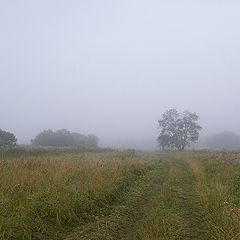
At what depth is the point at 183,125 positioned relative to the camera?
9975cm

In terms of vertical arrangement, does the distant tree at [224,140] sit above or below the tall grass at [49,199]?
above

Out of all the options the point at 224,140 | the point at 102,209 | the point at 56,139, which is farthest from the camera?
the point at 224,140

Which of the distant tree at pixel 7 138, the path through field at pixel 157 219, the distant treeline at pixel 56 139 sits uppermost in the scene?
the distant treeline at pixel 56 139

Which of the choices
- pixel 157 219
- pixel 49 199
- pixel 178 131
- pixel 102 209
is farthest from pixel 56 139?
pixel 157 219

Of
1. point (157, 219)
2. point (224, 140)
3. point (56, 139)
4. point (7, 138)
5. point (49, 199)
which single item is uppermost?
point (224, 140)

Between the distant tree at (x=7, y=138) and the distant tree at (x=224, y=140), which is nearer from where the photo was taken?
the distant tree at (x=7, y=138)

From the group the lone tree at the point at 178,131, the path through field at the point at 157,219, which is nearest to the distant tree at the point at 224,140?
the lone tree at the point at 178,131

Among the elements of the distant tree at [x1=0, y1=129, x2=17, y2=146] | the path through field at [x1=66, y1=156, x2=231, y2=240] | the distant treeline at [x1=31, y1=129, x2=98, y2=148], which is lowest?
the path through field at [x1=66, y1=156, x2=231, y2=240]

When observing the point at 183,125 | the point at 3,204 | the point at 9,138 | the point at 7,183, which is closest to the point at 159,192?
the point at 7,183

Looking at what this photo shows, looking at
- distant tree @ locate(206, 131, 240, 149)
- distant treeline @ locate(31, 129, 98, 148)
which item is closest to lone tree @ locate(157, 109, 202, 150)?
distant treeline @ locate(31, 129, 98, 148)

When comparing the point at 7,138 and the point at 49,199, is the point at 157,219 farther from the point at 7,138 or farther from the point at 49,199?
the point at 7,138

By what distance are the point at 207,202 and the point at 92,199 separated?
3.65 m

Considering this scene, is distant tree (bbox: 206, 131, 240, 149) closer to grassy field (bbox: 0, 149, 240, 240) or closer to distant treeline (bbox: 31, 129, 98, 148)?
distant treeline (bbox: 31, 129, 98, 148)

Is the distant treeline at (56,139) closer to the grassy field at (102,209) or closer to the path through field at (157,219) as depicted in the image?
the grassy field at (102,209)
